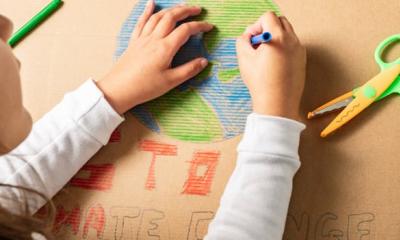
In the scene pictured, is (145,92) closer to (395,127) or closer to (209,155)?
(209,155)

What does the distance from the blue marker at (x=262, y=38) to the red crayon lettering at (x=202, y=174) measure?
0.43 feet

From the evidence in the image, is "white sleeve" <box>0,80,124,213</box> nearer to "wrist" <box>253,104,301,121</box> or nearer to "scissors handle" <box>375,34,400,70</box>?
"wrist" <box>253,104,301,121</box>

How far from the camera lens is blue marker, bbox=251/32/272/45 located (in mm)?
508

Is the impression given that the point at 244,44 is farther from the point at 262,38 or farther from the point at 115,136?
the point at 115,136

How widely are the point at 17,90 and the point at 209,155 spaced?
0.23 m

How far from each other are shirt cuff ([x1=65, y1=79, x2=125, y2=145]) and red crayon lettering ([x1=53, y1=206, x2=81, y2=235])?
89mm

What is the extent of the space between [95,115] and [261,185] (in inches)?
8.3

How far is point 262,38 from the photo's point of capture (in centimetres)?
52

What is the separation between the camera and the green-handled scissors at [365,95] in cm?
50

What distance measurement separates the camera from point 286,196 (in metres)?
0.49

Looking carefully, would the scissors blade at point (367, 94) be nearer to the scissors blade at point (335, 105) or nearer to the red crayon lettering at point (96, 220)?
the scissors blade at point (335, 105)

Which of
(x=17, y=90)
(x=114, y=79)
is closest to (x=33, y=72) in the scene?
(x=114, y=79)

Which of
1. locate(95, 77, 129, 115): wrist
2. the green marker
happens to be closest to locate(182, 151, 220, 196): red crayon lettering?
locate(95, 77, 129, 115): wrist

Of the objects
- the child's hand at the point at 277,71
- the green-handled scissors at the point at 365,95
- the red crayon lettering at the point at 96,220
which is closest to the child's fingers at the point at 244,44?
the child's hand at the point at 277,71
